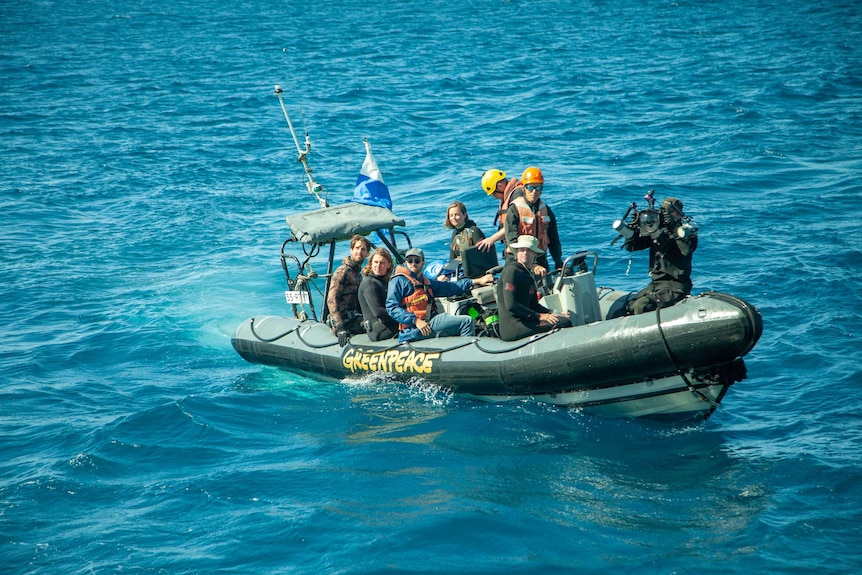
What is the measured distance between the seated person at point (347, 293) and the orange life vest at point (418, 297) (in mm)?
600

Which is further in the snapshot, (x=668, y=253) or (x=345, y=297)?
(x=345, y=297)

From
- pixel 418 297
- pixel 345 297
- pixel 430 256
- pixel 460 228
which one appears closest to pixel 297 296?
pixel 345 297

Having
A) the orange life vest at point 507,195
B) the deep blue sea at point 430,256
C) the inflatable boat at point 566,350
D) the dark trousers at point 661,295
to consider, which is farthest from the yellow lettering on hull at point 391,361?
the dark trousers at point 661,295

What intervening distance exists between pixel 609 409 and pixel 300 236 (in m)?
3.94

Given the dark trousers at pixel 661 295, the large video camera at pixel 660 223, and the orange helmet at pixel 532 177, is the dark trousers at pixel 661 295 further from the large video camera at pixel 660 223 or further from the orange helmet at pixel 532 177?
the orange helmet at pixel 532 177

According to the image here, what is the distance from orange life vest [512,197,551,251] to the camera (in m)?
9.30

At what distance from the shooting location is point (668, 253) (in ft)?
26.1

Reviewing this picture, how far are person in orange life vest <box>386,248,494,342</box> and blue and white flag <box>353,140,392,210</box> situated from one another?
179 cm

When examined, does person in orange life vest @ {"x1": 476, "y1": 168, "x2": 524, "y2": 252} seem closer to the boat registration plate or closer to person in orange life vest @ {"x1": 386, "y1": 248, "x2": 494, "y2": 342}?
person in orange life vest @ {"x1": 386, "y1": 248, "x2": 494, "y2": 342}

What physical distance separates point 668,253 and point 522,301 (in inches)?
56.6

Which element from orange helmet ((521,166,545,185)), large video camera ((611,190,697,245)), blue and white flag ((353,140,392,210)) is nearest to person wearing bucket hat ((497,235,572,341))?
large video camera ((611,190,697,245))

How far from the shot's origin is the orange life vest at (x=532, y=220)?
930cm

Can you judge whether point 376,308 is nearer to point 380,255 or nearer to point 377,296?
point 377,296

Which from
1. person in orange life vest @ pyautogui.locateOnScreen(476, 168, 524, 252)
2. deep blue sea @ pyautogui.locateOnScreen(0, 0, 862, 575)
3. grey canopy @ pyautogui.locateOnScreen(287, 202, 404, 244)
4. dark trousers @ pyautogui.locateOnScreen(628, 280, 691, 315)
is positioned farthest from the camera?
person in orange life vest @ pyautogui.locateOnScreen(476, 168, 524, 252)
